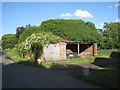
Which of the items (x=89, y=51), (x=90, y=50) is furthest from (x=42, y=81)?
(x=89, y=51)

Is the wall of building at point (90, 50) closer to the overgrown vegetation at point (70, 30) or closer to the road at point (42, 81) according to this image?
the overgrown vegetation at point (70, 30)

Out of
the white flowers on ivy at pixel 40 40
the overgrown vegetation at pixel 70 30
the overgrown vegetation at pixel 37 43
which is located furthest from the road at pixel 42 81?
the overgrown vegetation at pixel 70 30

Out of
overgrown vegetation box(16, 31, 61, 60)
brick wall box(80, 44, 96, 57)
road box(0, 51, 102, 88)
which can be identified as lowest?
road box(0, 51, 102, 88)

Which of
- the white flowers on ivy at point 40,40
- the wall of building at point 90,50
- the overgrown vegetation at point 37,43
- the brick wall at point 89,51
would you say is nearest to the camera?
the overgrown vegetation at point 37,43

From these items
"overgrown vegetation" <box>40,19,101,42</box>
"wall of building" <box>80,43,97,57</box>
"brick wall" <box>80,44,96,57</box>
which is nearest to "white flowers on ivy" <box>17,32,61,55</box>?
"overgrown vegetation" <box>40,19,101,42</box>

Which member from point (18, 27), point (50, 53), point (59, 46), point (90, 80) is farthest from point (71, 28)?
point (18, 27)

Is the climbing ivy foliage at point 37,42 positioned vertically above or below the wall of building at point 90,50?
above

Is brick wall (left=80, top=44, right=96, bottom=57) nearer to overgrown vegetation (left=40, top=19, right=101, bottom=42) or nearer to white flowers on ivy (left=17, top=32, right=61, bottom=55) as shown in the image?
overgrown vegetation (left=40, top=19, right=101, bottom=42)

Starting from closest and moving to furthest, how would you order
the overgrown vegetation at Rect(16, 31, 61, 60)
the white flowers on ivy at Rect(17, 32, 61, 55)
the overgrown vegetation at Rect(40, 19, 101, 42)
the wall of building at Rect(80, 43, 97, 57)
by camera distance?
the overgrown vegetation at Rect(16, 31, 61, 60), the white flowers on ivy at Rect(17, 32, 61, 55), the overgrown vegetation at Rect(40, 19, 101, 42), the wall of building at Rect(80, 43, 97, 57)

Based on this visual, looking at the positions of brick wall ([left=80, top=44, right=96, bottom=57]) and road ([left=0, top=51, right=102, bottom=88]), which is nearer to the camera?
road ([left=0, top=51, right=102, bottom=88])

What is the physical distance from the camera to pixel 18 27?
126ft

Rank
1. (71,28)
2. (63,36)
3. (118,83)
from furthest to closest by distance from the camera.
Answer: (71,28), (63,36), (118,83)

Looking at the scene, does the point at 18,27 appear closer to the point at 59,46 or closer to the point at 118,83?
Answer: the point at 59,46

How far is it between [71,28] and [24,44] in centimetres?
766
